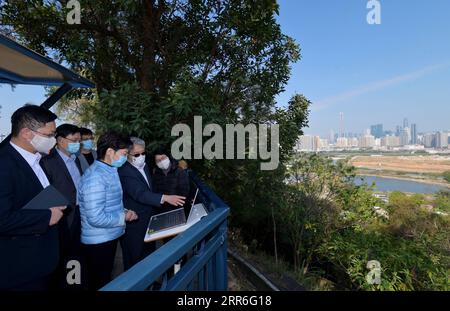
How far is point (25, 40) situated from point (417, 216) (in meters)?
21.3

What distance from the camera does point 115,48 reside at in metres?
6.02

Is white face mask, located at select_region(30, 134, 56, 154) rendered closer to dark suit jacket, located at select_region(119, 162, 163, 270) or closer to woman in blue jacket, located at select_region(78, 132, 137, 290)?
woman in blue jacket, located at select_region(78, 132, 137, 290)

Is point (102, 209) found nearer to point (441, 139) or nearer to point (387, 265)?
point (387, 265)

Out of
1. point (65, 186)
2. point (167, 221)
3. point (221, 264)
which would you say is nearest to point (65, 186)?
point (65, 186)

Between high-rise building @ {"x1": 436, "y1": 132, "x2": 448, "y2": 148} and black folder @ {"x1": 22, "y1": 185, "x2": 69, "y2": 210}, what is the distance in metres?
112

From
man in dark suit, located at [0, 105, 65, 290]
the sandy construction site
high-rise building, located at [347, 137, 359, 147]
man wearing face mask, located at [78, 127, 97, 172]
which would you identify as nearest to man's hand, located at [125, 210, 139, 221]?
man in dark suit, located at [0, 105, 65, 290]

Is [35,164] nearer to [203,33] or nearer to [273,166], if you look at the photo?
[203,33]

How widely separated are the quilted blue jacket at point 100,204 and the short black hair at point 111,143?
11 centimetres

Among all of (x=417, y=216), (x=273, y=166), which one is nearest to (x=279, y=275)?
(x=273, y=166)

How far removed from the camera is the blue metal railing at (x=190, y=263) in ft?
3.72

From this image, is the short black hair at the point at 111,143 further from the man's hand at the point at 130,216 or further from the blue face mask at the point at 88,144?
the blue face mask at the point at 88,144

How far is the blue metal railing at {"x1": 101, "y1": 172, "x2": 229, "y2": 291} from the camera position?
113 cm

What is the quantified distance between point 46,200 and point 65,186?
3.07 ft
